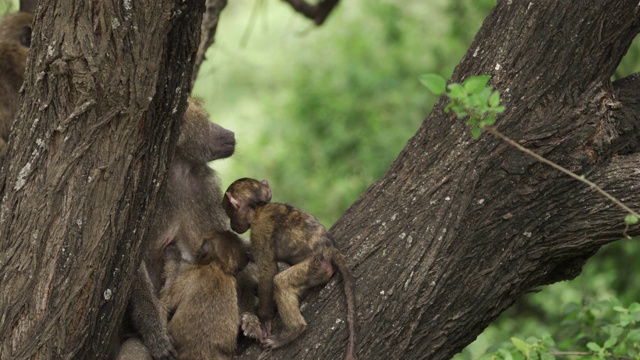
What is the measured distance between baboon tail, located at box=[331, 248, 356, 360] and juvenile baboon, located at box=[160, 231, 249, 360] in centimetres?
51

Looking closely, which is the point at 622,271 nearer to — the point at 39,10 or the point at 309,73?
the point at 309,73

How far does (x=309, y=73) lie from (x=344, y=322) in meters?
7.71

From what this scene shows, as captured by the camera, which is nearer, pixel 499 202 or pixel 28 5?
pixel 499 202

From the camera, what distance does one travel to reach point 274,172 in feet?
37.9

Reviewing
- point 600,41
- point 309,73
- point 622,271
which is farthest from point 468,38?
point 600,41

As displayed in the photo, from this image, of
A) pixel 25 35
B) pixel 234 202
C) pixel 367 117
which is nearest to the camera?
pixel 234 202

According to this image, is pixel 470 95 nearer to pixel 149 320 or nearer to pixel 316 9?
pixel 149 320

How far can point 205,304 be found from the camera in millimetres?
4262

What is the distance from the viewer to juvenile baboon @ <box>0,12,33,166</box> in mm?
5957

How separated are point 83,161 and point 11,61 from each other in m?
2.92

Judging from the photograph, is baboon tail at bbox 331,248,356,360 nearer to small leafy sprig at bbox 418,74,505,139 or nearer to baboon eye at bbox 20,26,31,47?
small leafy sprig at bbox 418,74,505,139

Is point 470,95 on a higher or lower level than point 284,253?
higher

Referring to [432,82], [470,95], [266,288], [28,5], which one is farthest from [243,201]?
[28,5]

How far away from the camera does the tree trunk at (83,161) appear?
345 centimetres
